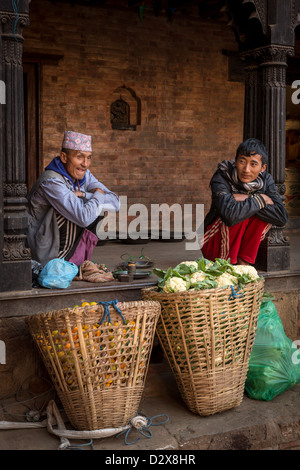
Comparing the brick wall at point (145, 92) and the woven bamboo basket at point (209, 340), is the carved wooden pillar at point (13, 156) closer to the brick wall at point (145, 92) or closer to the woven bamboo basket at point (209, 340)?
the woven bamboo basket at point (209, 340)

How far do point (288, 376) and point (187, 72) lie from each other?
5.97 m

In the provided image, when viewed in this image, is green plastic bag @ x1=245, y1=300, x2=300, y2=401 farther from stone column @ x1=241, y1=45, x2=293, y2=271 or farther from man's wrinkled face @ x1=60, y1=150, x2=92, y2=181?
man's wrinkled face @ x1=60, y1=150, x2=92, y2=181

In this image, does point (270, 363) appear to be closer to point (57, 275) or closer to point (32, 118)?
point (57, 275)

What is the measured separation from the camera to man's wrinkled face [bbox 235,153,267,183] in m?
4.56

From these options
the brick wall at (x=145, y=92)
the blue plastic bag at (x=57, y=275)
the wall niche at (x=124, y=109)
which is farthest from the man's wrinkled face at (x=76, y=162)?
the wall niche at (x=124, y=109)

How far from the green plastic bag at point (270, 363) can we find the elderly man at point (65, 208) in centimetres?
151

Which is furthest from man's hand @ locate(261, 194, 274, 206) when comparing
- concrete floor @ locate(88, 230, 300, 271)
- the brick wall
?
the brick wall

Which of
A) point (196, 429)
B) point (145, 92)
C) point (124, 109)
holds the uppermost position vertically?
point (145, 92)

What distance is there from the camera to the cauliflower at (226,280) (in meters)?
3.53

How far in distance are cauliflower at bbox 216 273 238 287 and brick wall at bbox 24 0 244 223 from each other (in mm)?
4850

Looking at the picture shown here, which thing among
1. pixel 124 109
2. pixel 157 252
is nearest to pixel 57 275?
pixel 157 252

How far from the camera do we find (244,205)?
445cm

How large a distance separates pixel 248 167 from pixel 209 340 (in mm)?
1725

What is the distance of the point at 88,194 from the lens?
14.8 ft
